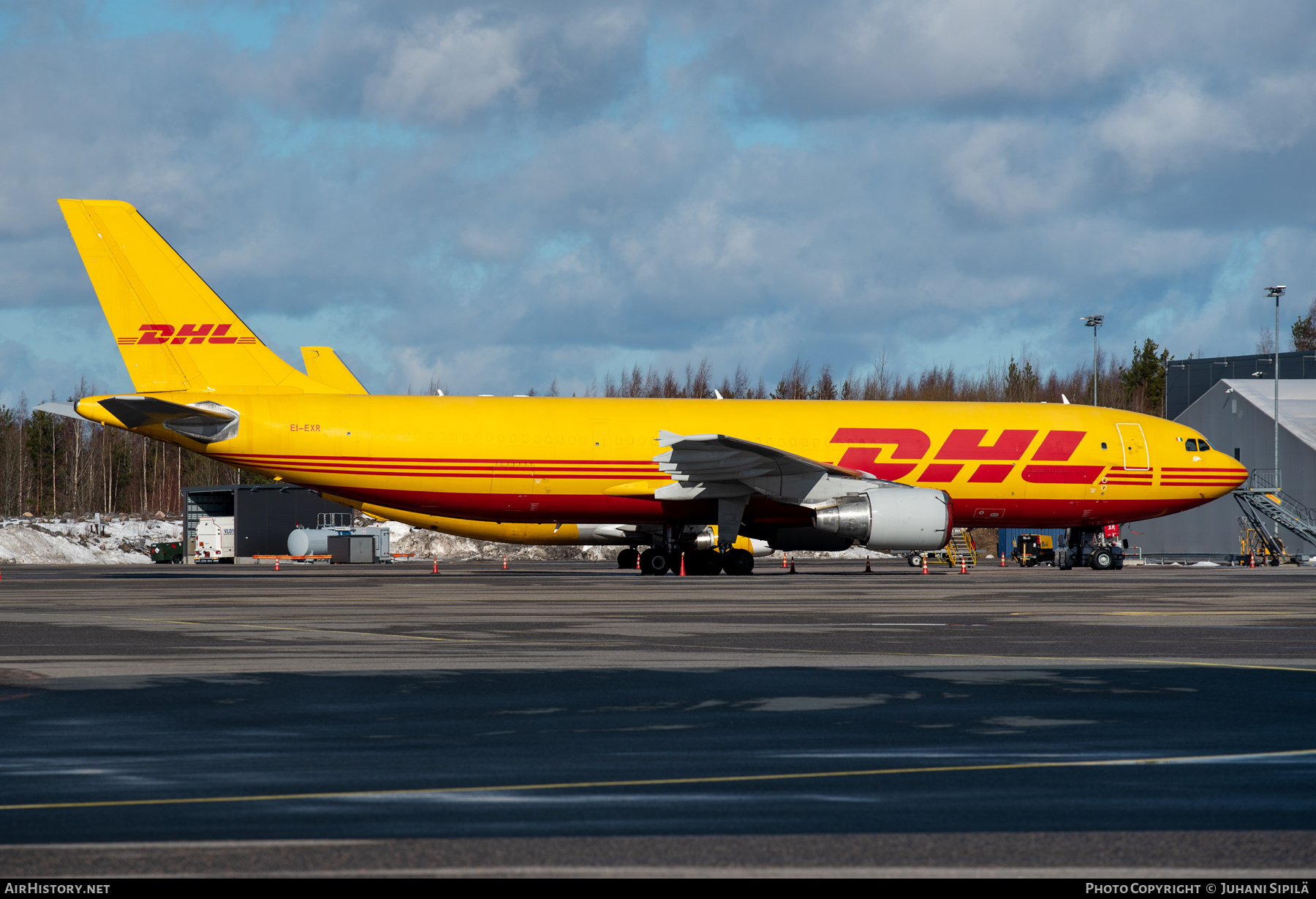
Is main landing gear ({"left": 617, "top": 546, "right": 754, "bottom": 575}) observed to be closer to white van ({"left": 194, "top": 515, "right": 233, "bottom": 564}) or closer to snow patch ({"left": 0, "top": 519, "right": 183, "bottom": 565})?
white van ({"left": 194, "top": 515, "right": 233, "bottom": 564})

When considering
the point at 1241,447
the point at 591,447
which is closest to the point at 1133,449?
the point at 591,447

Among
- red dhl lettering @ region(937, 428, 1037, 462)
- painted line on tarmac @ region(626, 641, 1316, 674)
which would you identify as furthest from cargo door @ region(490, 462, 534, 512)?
painted line on tarmac @ region(626, 641, 1316, 674)

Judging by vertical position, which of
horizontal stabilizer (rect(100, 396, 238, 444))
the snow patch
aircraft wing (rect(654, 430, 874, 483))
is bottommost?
the snow patch

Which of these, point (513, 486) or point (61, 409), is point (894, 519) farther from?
point (61, 409)

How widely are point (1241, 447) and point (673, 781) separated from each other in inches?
2568

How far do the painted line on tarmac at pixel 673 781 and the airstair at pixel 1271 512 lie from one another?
157 ft

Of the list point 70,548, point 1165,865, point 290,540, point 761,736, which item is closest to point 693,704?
point 761,736

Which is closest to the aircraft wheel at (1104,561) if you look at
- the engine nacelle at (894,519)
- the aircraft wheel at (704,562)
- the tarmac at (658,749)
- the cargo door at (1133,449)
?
the cargo door at (1133,449)

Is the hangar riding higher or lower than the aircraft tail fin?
lower

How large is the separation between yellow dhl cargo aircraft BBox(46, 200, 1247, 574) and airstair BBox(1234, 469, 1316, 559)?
63.5 ft

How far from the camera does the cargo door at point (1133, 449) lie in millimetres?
38312

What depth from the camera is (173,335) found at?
34531 mm

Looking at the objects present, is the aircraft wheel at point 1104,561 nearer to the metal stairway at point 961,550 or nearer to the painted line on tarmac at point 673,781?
the metal stairway at point 961,550

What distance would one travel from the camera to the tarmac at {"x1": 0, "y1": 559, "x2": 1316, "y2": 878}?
5.32 meters
